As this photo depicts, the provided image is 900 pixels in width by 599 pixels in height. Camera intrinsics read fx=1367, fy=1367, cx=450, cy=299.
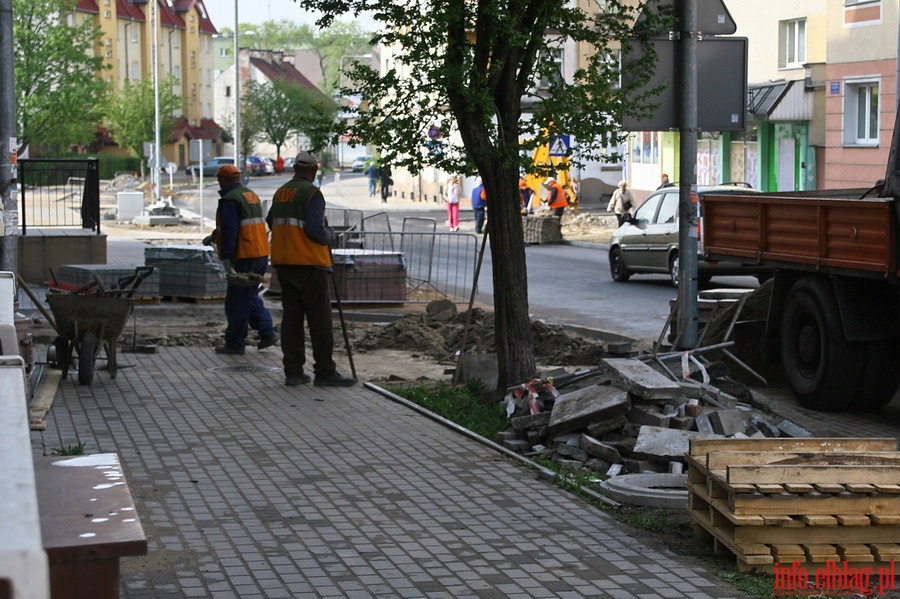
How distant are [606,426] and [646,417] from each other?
0.83 feet

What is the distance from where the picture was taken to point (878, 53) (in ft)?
104

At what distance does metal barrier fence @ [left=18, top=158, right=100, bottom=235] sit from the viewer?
21.2m

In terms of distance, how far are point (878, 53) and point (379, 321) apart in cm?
1922

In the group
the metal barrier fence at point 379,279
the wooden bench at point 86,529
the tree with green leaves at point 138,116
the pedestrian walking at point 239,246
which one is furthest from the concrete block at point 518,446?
the tree with green leaves at point 138,116

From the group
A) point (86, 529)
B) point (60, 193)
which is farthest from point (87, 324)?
point (60, 193)

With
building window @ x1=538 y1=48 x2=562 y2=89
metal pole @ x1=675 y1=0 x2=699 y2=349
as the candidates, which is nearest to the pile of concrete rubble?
metal pole @ x1=675 y1=0 x2=699 y2=349

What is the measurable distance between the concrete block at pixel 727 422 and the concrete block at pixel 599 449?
632mm

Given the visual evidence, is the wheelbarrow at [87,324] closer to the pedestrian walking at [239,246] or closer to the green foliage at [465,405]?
the pedestrian walking at [239,246]

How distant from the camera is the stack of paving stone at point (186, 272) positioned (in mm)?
17719

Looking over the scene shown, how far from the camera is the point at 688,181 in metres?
10.9

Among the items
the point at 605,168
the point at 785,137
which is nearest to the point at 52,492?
the point at 785,137

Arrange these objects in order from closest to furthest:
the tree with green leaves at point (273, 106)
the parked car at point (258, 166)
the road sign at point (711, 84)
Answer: the road sign at point (711, 84) < the parked car at point (258, 166) < the tree with green leaves at point (273, 106)

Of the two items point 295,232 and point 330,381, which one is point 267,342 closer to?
point 330,381

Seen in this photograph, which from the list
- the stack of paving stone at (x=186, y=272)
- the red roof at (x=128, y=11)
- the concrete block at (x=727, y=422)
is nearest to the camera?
the concrete block at (x=727, y=422)
